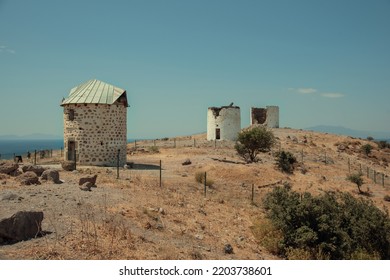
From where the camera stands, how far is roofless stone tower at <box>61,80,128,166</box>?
24812mm

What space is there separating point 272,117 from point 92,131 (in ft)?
126

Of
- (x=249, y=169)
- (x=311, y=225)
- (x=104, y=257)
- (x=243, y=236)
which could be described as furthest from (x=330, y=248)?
(x=249, y=169)

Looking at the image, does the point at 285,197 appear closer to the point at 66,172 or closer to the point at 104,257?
the point at 104,257

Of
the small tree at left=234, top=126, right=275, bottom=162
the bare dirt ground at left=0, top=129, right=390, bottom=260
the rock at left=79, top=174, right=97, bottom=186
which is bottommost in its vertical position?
the bare dirt ground at left=0, top=129, right=390, bottom=260

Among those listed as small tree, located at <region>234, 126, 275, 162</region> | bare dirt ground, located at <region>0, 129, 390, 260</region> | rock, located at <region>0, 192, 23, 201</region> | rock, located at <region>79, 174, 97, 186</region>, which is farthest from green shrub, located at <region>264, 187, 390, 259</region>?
small tree, located at <region>234, 126, 275, 162</region>

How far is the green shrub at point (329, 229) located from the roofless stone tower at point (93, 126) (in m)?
14.5

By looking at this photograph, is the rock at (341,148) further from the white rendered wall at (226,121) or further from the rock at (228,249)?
the rock at (228,249)

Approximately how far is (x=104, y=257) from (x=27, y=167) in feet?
37.2

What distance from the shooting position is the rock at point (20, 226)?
8.45 meters

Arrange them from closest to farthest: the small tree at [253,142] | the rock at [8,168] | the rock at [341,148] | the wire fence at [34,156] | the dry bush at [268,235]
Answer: the dry bush at [268,235] → the rock at [8,168] → the wire fence at [34,156] → the small tree at [253,142] → the rock at [341,148]

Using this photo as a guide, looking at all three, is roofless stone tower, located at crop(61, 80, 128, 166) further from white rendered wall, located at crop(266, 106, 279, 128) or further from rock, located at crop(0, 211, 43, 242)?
white rendered wall, located at crop(266, 106, 279, 128)

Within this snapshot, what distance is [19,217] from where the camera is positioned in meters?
8.64

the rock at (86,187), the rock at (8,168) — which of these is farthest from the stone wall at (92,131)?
the rock at (86,187)

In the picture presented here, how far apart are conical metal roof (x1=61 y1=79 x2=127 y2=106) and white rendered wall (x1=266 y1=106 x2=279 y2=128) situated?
34.9m
